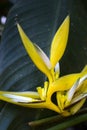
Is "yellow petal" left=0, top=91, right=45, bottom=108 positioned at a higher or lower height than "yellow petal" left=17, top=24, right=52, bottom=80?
lower

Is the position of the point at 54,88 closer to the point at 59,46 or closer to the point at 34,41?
the point at 59,46

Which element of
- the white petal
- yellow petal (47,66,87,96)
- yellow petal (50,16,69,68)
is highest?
yellow petal (50,16,69,68)

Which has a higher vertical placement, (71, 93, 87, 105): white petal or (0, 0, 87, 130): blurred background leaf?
(0, 0, 87, 130): blurred background leaf

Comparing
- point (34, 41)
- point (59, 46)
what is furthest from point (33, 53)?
point (34, 41)

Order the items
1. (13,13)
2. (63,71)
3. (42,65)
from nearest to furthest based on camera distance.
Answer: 1. (42,65)
2. (63,71)
3. (13,13)

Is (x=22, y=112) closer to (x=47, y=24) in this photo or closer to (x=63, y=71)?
(x=63, y=71)

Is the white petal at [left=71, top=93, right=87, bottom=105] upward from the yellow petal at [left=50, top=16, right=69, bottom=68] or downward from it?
downward

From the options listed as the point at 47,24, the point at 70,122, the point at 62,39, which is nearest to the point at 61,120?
the point at 70,122
